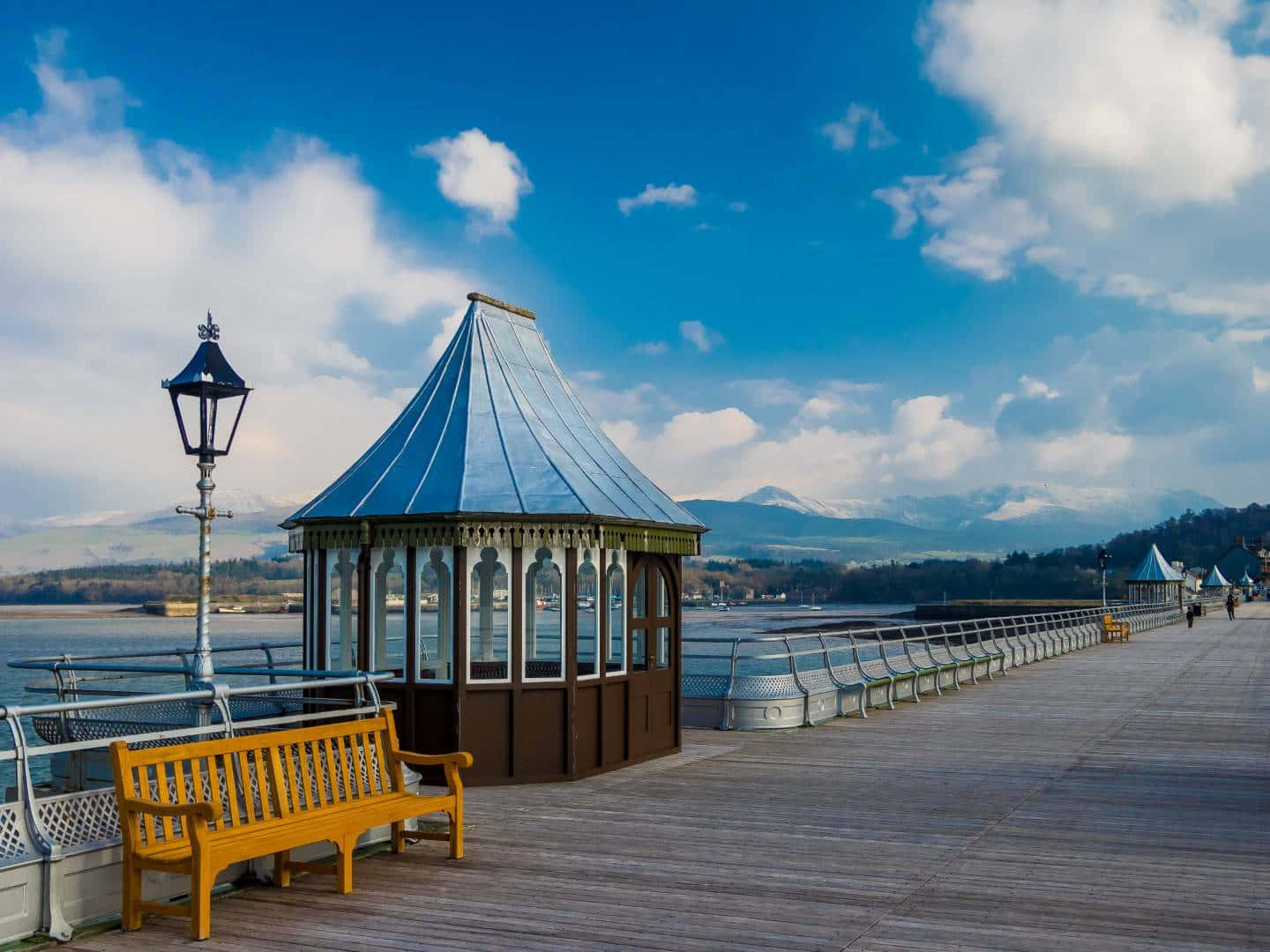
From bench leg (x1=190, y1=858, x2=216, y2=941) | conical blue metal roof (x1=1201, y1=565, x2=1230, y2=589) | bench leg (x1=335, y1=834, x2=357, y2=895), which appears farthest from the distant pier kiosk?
conical blue metal roof (x1=1201, y1=565, x2=1230, y2=589)

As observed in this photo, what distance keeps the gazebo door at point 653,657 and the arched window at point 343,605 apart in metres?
3.05

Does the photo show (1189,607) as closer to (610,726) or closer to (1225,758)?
(1225,758)

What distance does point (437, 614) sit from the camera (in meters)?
14.4

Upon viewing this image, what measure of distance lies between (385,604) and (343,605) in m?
0.60

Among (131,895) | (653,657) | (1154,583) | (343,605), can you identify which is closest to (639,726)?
(653,657)

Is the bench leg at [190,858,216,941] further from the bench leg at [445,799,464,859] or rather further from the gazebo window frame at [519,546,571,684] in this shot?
the gazebo window frame at [519,546,571,684]

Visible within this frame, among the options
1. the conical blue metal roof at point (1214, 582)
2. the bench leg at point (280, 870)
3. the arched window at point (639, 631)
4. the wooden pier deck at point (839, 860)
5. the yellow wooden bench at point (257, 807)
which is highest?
the arched window at point (639, 631)

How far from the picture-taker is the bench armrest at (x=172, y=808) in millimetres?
6707

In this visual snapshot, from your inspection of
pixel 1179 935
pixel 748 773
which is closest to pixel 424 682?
pixel 748 773

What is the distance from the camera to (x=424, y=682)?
1232 cm

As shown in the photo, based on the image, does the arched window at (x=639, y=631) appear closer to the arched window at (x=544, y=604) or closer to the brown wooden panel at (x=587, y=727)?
the arched window at (x=544, y=604)

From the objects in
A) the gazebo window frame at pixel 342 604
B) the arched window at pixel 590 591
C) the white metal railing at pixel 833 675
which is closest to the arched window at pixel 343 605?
the gazebo window frame at pixel 342 604

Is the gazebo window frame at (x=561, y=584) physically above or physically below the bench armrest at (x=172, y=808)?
above

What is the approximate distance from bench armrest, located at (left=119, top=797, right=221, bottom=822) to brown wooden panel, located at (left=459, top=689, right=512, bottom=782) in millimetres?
5343
